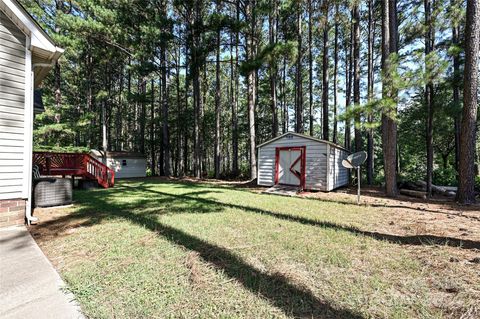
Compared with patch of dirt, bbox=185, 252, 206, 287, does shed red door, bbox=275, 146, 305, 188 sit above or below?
above

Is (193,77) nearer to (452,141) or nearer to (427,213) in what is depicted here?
(427,213)

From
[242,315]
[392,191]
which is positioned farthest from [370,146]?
[242,315]

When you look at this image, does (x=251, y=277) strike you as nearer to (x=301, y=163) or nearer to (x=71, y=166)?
(x=301, y=163)

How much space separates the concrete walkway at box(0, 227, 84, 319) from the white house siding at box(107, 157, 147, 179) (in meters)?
Answer: 16.4

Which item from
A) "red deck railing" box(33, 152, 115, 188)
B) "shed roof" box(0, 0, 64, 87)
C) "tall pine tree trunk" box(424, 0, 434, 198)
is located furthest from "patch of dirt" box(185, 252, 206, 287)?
"tall pine tree trunk" box(424, 0, 434, 198)

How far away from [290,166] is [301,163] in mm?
665

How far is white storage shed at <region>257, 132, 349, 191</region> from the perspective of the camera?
374 inches

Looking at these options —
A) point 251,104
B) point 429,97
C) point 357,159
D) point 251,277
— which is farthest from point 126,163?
point 429,97

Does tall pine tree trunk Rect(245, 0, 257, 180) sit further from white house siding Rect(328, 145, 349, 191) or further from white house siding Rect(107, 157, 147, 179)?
white house siding Rect(107, 157, 147, 179)

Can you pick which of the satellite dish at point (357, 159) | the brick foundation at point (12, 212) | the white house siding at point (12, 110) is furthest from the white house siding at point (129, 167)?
the satellite dish at point (357, 159)

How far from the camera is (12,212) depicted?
4.21m

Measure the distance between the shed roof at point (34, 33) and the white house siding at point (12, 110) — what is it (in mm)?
136

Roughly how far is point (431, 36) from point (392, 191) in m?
7.19

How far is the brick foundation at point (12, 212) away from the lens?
4.11m
